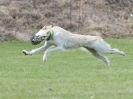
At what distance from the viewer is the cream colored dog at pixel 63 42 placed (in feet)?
59.2

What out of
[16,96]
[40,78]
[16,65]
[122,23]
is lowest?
[122,23]

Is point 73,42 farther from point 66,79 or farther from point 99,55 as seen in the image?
point 66,79

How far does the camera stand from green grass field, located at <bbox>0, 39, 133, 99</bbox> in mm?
13359

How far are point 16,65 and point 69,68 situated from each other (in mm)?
2118

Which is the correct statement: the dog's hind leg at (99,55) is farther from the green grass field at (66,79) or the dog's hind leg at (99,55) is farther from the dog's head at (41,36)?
the dog's head at (41,36)

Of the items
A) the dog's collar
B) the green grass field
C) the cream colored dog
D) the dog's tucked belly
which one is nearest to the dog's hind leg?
the cream colored dog

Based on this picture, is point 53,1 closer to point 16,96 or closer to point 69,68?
point 69,68

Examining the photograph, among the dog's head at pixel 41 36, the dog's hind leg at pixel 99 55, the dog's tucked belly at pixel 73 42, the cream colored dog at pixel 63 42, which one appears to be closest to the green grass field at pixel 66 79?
the dog's hind leg at pixel 99 55

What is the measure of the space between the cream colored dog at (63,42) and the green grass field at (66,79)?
0.60 metres

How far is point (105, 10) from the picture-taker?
135 ft

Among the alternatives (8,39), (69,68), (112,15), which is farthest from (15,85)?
(112,15)

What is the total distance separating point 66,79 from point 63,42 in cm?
236

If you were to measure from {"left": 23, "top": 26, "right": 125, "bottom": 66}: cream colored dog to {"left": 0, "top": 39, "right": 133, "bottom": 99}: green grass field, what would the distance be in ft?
1.97

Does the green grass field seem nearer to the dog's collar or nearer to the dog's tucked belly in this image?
the dog's tucked belly
